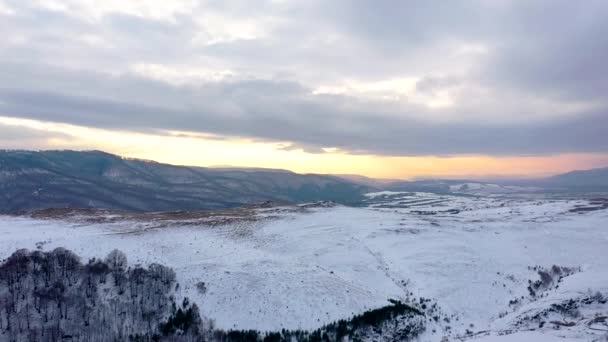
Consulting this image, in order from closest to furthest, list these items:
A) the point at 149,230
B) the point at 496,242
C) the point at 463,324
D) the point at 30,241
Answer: the point at 463,324 → the point at 30,241 → the point at 149,230 → the point at 496,242

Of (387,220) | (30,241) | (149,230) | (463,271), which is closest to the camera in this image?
(30,241)

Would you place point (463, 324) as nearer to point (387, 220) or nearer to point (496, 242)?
point (496, 242)

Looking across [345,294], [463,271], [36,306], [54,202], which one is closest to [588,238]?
[463,271]

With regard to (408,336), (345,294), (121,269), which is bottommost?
(408,336)

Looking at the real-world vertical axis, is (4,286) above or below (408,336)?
above

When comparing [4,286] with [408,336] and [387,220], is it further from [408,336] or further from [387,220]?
[387,220]

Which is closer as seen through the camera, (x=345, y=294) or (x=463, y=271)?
(x=345, y=294)
